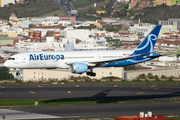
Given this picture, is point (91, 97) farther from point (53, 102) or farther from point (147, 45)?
point (147, 45)

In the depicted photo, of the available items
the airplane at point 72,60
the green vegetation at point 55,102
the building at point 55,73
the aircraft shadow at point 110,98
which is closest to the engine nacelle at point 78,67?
the airplane at point 72,60

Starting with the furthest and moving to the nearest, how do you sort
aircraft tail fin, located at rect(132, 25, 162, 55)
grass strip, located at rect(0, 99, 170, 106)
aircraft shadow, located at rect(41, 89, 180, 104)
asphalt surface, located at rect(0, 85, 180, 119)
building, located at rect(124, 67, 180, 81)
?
building, located at rect(124, 67, 180, 81), aircraft tail fin, located at rect(132, 25, 162, 55), aircraft shadow, located at rect(41, 89, 180, 104), grass strip, located at rect(0, 99, 170, 106), asphalt surface, located at rect(0, 85, 180, 119)

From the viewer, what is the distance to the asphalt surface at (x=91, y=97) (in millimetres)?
50719

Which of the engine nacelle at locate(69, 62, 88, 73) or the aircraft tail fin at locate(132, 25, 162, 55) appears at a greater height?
the aircraft tail fin at locate(132, 25, 162, 55)

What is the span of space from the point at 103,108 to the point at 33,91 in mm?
19274

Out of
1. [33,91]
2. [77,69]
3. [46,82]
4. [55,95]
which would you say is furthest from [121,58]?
[46,82]

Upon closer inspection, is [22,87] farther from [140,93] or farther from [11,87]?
[140,93]

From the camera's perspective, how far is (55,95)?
214ft

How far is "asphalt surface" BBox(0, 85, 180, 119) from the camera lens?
166 ft

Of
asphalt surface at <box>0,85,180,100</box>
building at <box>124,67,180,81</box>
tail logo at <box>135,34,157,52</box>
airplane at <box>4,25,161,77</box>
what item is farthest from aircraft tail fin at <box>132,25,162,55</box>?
building at <box>124,67,180,81</box>

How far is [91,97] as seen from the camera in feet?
211

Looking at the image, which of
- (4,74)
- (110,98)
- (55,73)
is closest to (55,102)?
(110,98)

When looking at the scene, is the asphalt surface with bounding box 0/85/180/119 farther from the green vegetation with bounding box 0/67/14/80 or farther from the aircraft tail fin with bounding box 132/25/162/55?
the green vegetation with bounding box 0/67/14/80

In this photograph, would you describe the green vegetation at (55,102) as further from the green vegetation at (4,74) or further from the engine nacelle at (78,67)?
the green vegetation at (4,74)
